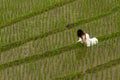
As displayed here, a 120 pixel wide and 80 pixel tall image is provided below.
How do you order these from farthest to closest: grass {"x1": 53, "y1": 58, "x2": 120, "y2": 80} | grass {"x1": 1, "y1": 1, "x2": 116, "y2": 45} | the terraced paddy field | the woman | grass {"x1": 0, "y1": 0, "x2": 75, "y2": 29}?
grass {"x1": 0, "y1": 0, "x2": 75, "y2": 29} → grass {"x1": 1, "y1": 1, "x2": 116, "y2": 45} → the woman → the terraced paddy field → grass {"x1": 53, "y1": 58, "x2": 120, "y2": 80}

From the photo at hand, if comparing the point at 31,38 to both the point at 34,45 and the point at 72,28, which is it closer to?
the point at 34,45

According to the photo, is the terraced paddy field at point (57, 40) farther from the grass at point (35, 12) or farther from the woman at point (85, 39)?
the woman at point (85, 39)

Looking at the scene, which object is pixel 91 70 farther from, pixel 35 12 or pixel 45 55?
pixel 35 12

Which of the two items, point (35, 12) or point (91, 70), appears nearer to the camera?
point (91, 70)

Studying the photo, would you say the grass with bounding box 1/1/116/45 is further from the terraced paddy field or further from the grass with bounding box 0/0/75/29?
the grass with bounding box 0/0/75/29

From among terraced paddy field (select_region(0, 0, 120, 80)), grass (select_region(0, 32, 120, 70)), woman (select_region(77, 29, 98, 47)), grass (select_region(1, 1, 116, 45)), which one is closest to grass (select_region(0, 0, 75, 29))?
terraced paddy field (select_region(0, 0, 120, 80))

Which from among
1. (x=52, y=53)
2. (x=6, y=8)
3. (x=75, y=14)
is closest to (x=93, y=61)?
(x=52, y=53)

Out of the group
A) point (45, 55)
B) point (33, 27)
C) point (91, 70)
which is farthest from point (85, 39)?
point (33, 27)

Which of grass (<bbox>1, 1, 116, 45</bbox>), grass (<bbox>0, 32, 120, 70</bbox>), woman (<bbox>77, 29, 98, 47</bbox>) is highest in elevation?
grass (<bbox>1, 1, 116, 45</bbox>)
